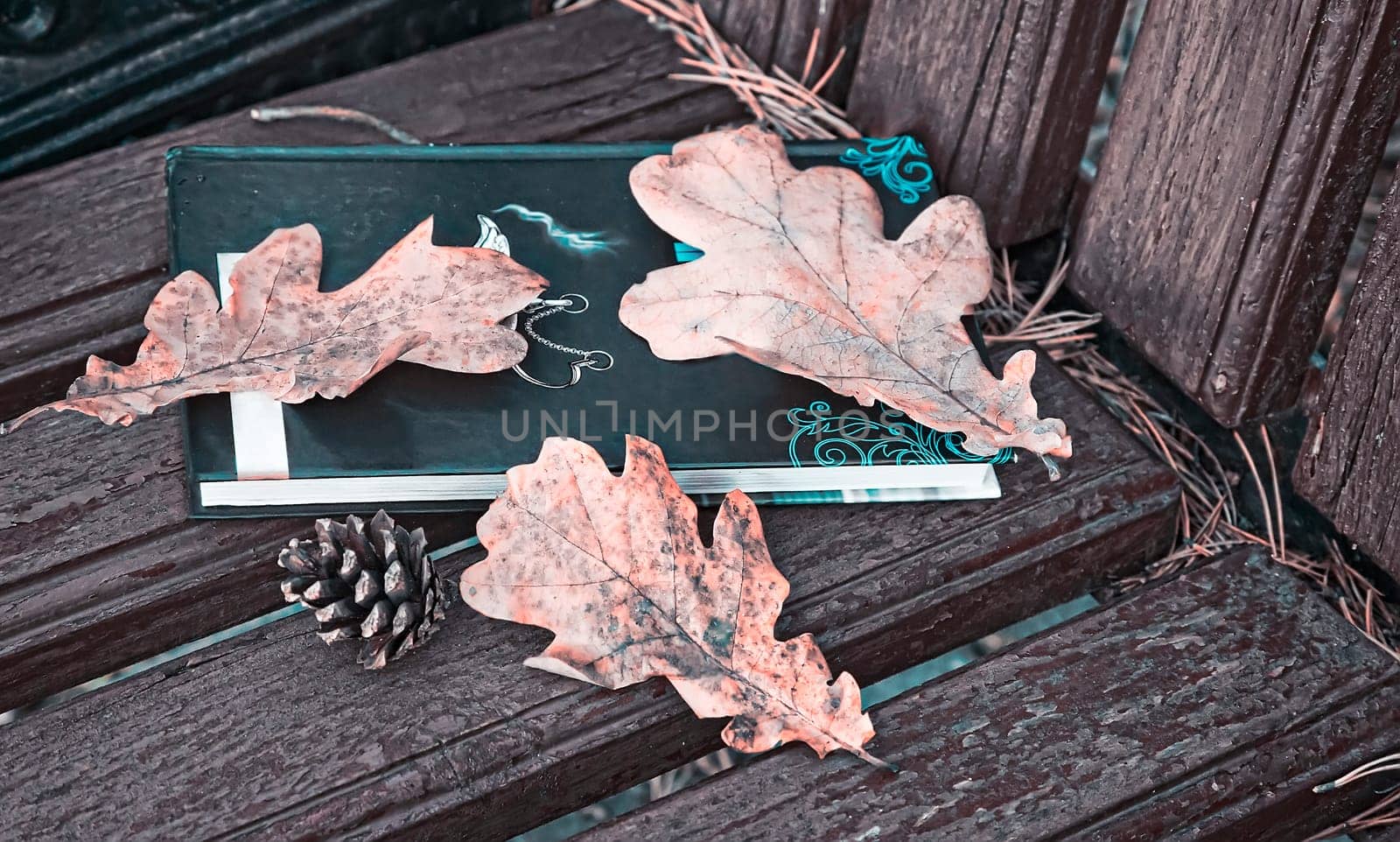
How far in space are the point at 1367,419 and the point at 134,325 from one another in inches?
44.4

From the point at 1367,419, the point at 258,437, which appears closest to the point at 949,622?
the point at 1367,419

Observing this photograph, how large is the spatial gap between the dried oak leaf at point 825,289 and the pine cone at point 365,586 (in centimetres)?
28

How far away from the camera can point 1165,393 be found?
115 cm

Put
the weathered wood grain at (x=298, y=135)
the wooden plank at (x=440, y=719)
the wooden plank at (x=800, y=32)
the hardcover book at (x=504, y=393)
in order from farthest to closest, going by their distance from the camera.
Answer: the wooden plank at (x=800, y=32), the weathered wood grain at (x=298, y=135), the hardcover book at (x=504, y=393), the wooden plank at (x=440, y=719)

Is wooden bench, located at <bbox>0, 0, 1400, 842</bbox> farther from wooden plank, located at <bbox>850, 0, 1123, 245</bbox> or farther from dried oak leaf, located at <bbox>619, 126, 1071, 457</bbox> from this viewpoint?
dried oak leaf, located at <bbox>619, 126, 1071, 457</bbox>

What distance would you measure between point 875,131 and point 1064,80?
0.71ft

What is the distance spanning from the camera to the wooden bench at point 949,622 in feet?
2.76

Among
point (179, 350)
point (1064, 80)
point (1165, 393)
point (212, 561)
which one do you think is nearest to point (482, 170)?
point (179, 350)

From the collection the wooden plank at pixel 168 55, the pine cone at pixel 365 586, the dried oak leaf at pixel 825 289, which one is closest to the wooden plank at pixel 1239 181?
the dried oak leaf at pixel 825 289

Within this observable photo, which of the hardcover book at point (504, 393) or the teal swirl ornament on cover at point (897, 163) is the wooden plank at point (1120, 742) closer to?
the hardcover book at point (504, 393)

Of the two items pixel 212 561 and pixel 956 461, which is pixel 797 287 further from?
pixel 212 561

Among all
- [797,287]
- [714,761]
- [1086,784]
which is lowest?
[714,761]

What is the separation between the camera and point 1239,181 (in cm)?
97

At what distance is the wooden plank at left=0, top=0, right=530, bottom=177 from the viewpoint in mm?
1305
